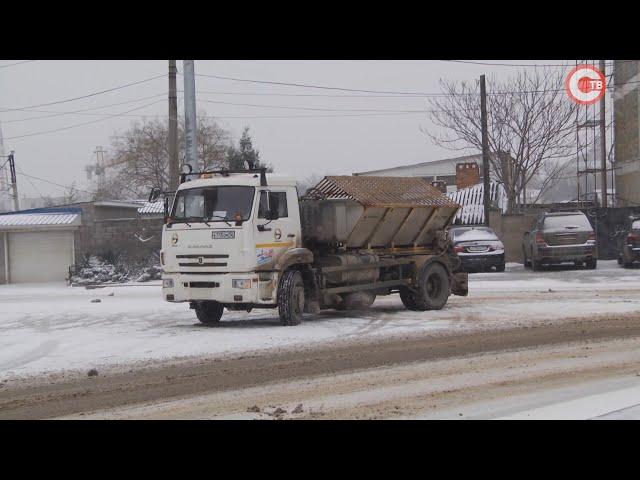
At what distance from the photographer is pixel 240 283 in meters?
13.4

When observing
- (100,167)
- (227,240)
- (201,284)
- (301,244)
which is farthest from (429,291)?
(100,167)

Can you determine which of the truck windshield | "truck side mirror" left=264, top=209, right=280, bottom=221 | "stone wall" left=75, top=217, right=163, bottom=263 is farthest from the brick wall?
"truck side mirror" left=264, top=209, right=280, bottom=221

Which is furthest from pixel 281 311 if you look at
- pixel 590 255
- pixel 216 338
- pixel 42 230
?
pixel 42 230

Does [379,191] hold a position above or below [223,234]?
above

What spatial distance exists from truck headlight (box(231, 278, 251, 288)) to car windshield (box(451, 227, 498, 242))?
14.4 m

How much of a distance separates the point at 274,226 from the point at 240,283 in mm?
1201

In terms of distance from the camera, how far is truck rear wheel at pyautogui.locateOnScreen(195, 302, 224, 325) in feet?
48.2

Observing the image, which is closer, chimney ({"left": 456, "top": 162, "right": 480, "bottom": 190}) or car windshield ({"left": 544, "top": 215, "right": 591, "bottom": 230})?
car windshield ({"left": 544, "top": 215, "right": 591, "bottom": 230})

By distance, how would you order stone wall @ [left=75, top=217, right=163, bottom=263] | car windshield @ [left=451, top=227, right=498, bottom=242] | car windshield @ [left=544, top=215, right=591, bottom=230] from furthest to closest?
1. stone wall @ [left=75, top=217, right=163, bottom=263]
2. car windshield @ [left=451, top=227, right=498, bottom=242]
3. car windshield @ [left=544, top=215, right=591, bottom=230]

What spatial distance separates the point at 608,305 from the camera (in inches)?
622

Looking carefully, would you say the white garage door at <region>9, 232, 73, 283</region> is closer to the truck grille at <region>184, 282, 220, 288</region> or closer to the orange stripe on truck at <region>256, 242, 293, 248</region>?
the truck grille at <region>184, 282, 220, 288</region>

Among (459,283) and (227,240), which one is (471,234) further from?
(227,240)
